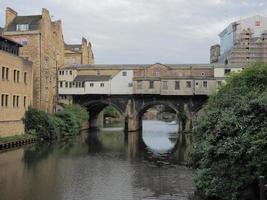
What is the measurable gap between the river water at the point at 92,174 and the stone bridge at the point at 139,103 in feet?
77.6

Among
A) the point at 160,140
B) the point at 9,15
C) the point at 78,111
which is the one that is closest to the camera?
the point at 160,140

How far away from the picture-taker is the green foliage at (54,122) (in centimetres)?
5178

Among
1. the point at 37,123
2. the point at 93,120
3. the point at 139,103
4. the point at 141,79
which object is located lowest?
the point at 37,123

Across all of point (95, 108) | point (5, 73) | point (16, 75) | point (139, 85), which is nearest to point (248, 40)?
point (95, 108)

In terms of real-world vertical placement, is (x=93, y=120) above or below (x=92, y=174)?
above

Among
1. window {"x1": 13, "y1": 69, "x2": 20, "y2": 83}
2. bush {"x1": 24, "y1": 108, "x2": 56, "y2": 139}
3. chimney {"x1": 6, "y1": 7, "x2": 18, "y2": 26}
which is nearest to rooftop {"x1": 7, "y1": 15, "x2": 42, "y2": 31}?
chimney {"x1": 6, "y1": 7, "x2": 18, "y2": 26}

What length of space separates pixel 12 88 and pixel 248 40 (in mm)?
71073

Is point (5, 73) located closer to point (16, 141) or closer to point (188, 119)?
point (16, 141)

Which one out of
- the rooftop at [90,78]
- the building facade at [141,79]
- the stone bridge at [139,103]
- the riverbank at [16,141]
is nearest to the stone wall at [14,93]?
the riverbank at [16,141]

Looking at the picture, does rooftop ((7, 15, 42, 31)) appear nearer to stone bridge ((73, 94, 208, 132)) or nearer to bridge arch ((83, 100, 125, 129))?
stone bridge ((73, 94, 208, 132))

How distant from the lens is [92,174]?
29.1 m

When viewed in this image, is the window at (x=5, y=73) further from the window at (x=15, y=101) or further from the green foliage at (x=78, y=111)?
the green foliage at (x=78, y=111)

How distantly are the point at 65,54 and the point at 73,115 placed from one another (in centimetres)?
2547

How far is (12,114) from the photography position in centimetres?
4722
